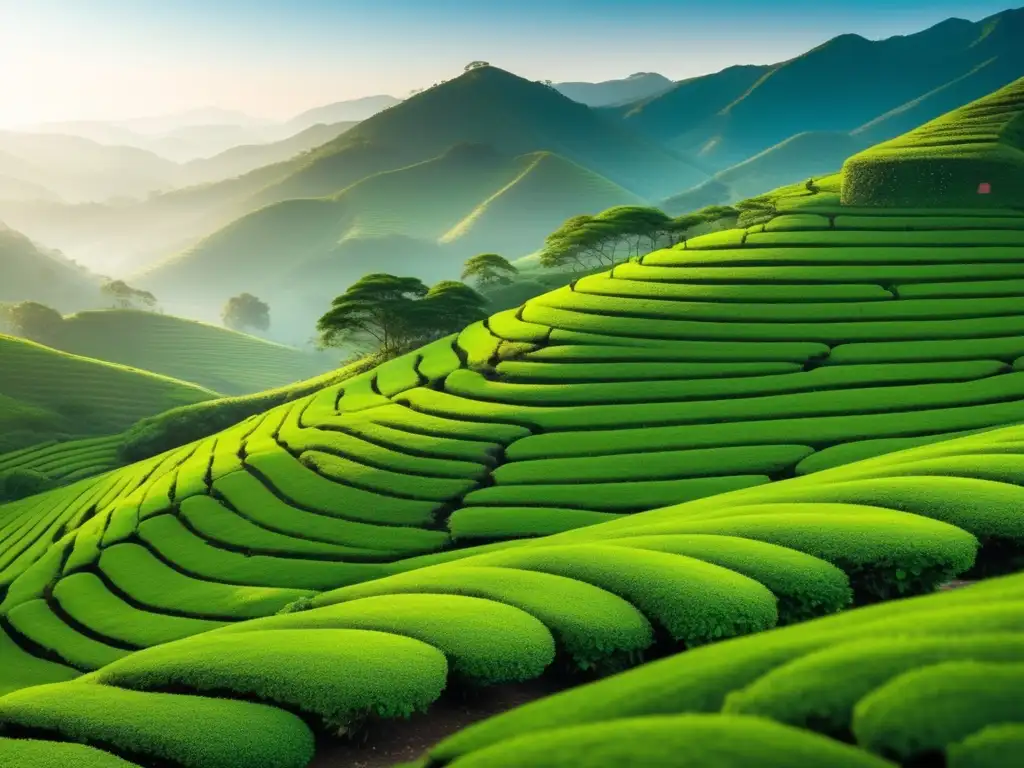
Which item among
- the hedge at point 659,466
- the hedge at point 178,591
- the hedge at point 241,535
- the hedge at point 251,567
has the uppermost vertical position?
the hedge at point 659,466

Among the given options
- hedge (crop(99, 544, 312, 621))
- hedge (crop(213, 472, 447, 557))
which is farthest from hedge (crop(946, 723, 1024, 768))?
hedge (crop(99, 544, 312, 621))

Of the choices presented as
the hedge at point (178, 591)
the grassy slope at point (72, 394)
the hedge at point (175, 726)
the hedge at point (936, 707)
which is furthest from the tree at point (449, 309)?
the hedge at point (936, 707)

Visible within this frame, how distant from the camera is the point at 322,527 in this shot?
33781mm

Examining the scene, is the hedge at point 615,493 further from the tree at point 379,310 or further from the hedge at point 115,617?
the tree at point 379,310

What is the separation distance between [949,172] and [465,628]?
188 feet

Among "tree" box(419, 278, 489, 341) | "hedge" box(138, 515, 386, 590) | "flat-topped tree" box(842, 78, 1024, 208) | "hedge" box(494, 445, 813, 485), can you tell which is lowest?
"hedge" box(138, 515, 386, 590)

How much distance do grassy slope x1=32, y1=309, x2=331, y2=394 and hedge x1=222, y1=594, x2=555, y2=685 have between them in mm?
147266

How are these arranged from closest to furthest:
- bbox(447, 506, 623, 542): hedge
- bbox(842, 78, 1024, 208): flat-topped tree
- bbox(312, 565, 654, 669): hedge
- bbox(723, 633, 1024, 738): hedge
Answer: bbox(723, 633, 1024, 738): hedge < bbox(312, 565, 654, 669): hedge < bbox(447, 506, 623, 542): hedge < bbox(842, 78, 1024, 208): flat-topped tree

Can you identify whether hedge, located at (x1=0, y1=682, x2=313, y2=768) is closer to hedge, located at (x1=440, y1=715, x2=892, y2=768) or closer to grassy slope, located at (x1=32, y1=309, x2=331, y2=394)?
hedge, located at (x1=440, y1=715, x2=892, y2=768)

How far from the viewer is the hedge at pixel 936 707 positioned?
6750 millimetres

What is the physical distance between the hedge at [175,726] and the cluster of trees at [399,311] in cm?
5434

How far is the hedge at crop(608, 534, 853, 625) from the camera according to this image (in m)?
14.7

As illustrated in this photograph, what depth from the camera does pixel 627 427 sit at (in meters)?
36.8

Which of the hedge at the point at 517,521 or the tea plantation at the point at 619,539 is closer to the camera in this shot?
the tea plantation at the point at 619,539
